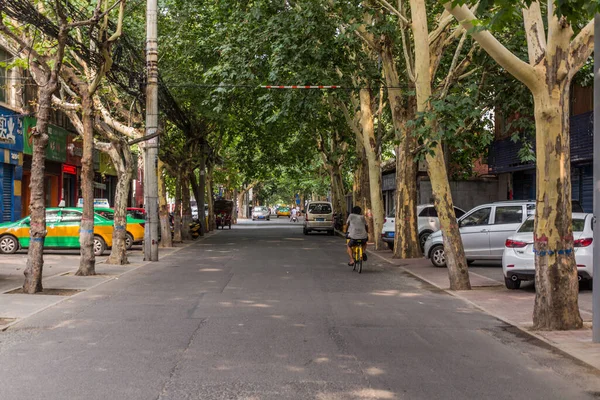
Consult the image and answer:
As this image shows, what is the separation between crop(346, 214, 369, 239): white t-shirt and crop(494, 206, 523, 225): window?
143 inches

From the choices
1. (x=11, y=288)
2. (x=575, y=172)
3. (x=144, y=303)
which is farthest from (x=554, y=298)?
(x=575, y=172)

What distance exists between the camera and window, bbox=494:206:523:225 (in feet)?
A: 59.0

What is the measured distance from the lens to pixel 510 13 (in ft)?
21.3

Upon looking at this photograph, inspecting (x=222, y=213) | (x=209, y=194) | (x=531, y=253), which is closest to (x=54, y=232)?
(x=531, y=253)

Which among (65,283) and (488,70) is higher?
(488,70)

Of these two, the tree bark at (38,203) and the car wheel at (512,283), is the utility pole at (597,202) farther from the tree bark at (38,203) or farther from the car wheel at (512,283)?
the tree bark at (38,203)

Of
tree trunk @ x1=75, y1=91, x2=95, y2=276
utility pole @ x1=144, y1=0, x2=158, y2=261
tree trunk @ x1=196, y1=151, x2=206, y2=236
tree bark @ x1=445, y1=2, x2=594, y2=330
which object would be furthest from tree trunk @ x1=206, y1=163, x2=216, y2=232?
tree bark @ x1=445, y1=2, x2=594, y2=330

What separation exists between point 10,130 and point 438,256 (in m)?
17.2

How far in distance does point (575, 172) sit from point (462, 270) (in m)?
11.0

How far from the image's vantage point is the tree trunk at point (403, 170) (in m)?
21.3

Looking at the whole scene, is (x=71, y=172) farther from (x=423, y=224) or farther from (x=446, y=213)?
(x=446, y=213)

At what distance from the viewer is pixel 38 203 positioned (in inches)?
508

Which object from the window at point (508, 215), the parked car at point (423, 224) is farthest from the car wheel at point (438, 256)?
the parked car at point (423, 224)

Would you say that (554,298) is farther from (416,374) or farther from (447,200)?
(447,200)
